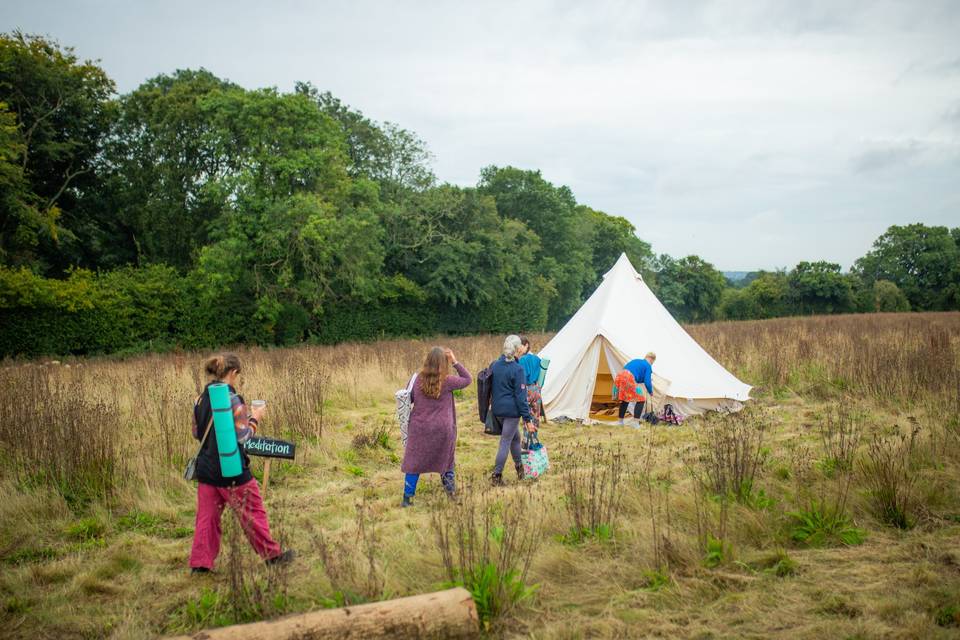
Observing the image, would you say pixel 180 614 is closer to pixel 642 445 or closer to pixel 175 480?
pixel 175 480

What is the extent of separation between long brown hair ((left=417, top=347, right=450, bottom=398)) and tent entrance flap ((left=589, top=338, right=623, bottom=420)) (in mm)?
5251

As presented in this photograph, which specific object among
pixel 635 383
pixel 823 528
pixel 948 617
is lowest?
pixel 948 617

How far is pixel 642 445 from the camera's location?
800cm

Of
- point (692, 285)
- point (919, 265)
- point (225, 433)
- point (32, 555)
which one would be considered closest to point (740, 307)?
point (692, 285)

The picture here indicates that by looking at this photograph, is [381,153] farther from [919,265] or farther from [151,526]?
[919,265]

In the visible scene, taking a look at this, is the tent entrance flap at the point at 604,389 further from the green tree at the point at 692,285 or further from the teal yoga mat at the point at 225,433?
the green tree at the point at 692,285

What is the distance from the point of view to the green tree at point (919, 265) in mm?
44188

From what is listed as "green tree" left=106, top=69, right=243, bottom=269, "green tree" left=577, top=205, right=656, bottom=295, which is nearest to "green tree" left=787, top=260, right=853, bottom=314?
"green tree" left=577, top=205, right=656, bottom=295

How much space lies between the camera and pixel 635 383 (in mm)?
9539

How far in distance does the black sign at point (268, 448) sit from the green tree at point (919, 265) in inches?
1977

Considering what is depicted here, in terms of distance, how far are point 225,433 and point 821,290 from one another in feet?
148

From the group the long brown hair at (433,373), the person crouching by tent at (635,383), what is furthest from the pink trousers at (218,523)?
the person crouching by tent at (635,383)

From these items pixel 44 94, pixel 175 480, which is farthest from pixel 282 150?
pixel 175 480

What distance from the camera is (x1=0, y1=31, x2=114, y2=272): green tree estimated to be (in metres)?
19.1
